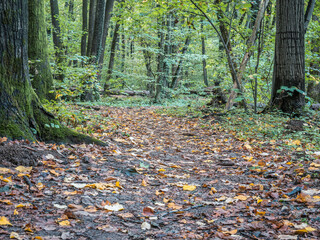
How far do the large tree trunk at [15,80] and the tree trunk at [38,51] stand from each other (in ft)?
10.2

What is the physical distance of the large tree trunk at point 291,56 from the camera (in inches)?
300

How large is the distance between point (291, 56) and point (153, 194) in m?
6.40

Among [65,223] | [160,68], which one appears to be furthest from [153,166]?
[160,68]

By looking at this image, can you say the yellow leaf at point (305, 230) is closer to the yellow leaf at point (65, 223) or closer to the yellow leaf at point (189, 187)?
the yellow leaf at point (189, 187)

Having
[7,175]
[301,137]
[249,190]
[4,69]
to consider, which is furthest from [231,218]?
[301,137]

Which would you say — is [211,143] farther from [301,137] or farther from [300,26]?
[300,26]

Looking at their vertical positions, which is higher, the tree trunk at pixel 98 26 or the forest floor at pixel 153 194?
the tree trunk at pixel 98 26

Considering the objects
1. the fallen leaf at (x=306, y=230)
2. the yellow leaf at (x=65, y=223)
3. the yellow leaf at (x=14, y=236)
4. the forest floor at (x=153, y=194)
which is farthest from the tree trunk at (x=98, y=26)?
the fallen leaf at (x=306, y=230)

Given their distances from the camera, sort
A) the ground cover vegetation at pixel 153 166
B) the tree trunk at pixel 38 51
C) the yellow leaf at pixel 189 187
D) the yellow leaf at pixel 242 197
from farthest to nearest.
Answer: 1. the tree trunk at pixel 38 51
2. the yellow leaf at pixel 189 187
3. the yellow leaf at pixel 242 197
4. the ground cover vegetation at pixel 153 166

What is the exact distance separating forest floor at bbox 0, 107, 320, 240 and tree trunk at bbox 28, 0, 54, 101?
3.27 m

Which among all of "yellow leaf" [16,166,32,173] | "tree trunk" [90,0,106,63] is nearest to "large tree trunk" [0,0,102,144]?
"yellow leaf" [16,166,32,173]

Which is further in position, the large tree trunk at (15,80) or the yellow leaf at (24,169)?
the large tree trunk at (15,80)

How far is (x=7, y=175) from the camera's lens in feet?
9.50

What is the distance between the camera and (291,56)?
7656 millimetres
